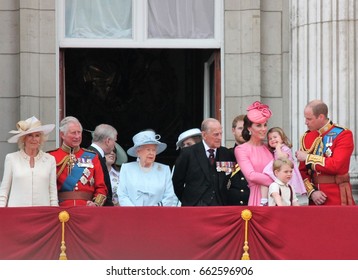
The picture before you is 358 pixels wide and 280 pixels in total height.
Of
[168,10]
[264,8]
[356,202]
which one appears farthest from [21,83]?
[356,202]


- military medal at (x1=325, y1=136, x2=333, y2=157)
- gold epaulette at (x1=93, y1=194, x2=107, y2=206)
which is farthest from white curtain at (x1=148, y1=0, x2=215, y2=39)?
gold epaulette at (x1=93, y1=194, x2=107, y2=206)

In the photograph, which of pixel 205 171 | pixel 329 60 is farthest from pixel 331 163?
pixel 329 60

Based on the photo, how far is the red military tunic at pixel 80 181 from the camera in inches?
595

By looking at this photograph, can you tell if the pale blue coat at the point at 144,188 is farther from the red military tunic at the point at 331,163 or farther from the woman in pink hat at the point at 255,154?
the red military tunic at the point at 331,163

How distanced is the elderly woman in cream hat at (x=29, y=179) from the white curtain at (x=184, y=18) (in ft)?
13.2

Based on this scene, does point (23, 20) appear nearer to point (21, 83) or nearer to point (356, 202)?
point (21, 83)

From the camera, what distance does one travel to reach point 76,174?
15.1m

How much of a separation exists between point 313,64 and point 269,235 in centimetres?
395

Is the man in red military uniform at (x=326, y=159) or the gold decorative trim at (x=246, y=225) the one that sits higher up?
the man in red military uniform at (x=326, y=159)

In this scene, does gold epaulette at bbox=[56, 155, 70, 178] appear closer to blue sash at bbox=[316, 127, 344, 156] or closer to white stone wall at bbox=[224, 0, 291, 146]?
blue sash at bbox=[316, 127, 344, 156]

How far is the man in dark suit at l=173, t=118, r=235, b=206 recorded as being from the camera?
1516cm

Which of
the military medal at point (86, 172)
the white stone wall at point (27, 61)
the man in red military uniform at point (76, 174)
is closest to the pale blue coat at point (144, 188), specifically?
the man in red military uniform at point (76, 174)

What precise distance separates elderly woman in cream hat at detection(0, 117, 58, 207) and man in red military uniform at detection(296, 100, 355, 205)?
9.45ft

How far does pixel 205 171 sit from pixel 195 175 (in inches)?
4.8
